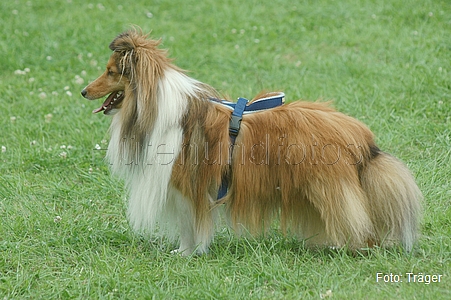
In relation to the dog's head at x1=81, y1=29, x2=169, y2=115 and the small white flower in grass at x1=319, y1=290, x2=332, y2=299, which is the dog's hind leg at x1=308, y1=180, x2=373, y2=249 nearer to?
the small white flower in grass at x1=319, y1=290, x2=332, y2=299

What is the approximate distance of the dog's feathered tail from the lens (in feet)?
13.0

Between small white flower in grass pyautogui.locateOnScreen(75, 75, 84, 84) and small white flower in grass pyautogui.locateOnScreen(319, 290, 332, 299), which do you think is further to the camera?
small white flower in grass pyautogui.locateOnScreen(75, 75, 84, 84)

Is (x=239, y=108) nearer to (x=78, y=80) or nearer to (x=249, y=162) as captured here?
(x=249, y=162)

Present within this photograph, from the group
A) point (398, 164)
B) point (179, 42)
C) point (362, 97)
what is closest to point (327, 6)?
point (179, 42)

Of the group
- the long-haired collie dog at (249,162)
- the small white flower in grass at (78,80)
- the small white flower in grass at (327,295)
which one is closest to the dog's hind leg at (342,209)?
the long-haired collie dog at (249,162)

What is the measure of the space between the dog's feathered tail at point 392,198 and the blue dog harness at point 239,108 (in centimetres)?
75

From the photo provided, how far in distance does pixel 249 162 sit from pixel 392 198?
931 millimetres

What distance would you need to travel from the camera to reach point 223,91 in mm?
7457

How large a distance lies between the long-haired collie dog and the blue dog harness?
0.12 feet

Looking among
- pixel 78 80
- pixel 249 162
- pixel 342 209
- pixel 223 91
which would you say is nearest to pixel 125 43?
pixel 249 162

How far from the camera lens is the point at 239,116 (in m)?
4.09

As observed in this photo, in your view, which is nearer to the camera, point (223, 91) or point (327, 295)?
point (327, 295)

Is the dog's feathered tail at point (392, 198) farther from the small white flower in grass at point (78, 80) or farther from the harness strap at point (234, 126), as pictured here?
the small white flower in grass at point (78, 80)

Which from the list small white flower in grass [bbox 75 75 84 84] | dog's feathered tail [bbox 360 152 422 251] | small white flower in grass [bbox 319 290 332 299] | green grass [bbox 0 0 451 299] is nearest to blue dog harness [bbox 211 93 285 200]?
green grass [bbox 0 0 451 299]
